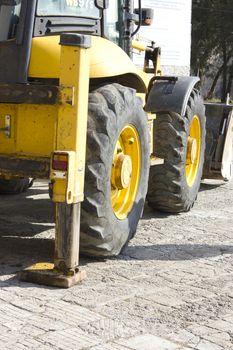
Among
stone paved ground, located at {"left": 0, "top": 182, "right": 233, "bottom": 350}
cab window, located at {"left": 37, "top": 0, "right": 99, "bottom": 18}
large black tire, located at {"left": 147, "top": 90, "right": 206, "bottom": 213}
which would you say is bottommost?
stone paved ground, located at {"left": 0, "top": 182, "right": 233, "bottom": 350}

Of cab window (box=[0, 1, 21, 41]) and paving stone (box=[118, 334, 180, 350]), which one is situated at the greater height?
cab window (box=[0, 1, 21, 41])

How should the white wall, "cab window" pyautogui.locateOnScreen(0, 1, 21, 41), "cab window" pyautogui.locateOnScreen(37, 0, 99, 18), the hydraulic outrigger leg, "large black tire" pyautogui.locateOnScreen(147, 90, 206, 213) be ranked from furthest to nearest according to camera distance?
the white wall → "large black tire" pyautogui.locateOnScreen(147, 90, 206, 213) → "cab window" pyautogui.locateOnScreen(37, 0, 99, 18) → "cab window" pyautogui.locateOnScreen(0, 1, 21, 41) → the hydraulic outrigger leg

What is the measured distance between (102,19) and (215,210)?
10.2 feet

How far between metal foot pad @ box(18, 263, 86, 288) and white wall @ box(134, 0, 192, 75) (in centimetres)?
1052

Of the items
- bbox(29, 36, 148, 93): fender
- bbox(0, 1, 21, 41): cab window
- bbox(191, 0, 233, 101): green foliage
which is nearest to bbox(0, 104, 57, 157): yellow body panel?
bbox(29, 36, 148, 93): fender

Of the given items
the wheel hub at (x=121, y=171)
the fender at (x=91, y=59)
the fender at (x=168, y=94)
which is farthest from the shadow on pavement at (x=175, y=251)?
the fender at (x=168, y=94)

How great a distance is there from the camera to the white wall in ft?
50.5

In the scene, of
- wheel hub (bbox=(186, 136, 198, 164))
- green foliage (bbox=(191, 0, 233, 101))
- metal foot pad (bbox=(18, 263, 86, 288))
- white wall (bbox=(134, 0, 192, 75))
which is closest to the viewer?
metal foot pad (bbox=(18, 263, 86, 288))

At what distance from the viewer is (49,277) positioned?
16.5 feet

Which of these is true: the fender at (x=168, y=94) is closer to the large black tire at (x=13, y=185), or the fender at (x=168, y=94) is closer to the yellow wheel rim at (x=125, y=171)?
the yellow wheel rim at (x=125, y=171)

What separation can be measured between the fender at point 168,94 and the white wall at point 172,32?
742 centimetres

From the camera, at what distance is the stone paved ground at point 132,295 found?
416 cm

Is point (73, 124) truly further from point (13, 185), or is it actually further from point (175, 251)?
point (13, 185)

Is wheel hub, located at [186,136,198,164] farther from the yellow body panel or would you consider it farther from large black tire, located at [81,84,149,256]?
the yellow body panel
